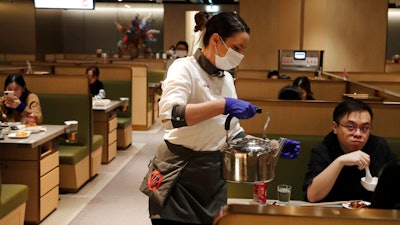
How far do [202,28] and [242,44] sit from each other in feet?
0.78

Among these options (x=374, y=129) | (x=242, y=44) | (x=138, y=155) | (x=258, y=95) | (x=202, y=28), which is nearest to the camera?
(x=242, y=44)

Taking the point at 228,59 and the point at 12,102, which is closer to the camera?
the point at 228,59

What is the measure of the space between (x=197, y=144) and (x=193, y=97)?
175 millimetres

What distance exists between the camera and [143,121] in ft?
29.4

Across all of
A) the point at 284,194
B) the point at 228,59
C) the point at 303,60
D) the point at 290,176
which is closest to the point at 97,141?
the point at 290,176

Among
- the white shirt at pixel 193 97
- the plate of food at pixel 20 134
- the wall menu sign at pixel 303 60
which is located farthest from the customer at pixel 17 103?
the wall menu sign at pixel 303 60

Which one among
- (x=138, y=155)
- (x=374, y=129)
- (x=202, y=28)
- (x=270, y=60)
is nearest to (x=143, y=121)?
(x=138, y=155)

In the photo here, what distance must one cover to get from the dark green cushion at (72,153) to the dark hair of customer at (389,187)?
3985 millimetres

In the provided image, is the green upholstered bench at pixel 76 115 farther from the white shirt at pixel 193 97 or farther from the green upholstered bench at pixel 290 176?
the white shirt at pixel 193 97

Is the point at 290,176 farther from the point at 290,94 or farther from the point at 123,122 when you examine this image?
the point at 123,122

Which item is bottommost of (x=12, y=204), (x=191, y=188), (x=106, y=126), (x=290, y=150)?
(x=12, y=204)

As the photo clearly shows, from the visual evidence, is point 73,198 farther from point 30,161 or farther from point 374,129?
point 374,129

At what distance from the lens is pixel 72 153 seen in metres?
5.02

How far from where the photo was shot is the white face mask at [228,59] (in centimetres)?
194
